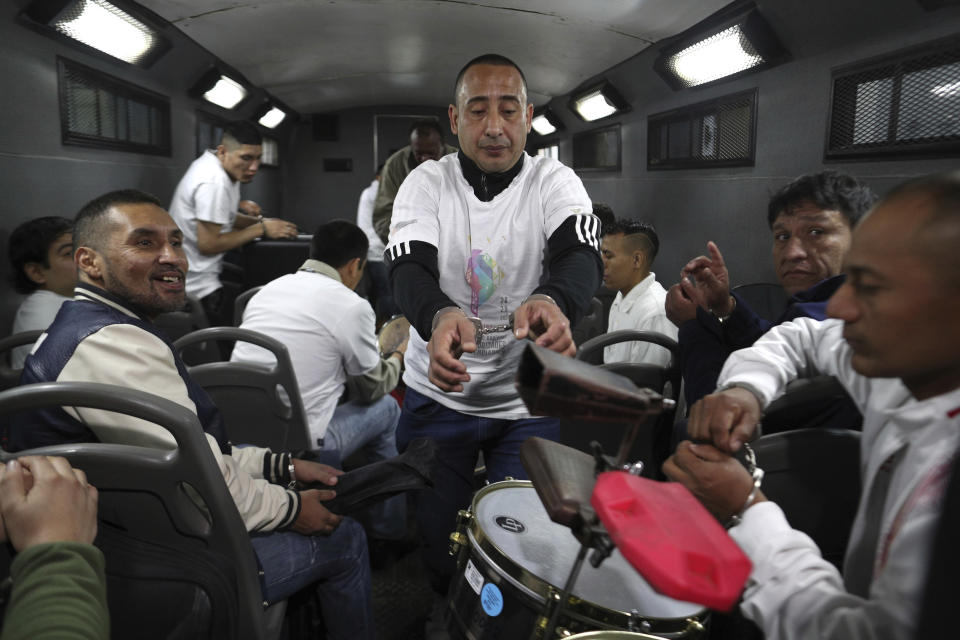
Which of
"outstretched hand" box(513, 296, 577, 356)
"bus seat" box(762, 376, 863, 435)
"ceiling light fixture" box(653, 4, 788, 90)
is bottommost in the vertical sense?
"bus seat" box(762, 376, 863, 435)

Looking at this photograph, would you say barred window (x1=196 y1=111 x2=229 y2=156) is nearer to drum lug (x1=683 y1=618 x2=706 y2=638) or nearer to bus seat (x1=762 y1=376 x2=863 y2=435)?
bus seat (x1=762 y1=376 x2=863 y2=435)

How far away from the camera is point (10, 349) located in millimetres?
2457

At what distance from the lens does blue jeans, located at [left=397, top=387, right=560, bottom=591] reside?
6.19 ft

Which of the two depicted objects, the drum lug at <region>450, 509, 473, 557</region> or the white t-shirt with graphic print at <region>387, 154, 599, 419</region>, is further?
the white t-shirt with graphic print at <region>387, 154, 599, 419</region>

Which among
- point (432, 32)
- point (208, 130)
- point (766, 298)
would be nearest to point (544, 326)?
point (766, 298)

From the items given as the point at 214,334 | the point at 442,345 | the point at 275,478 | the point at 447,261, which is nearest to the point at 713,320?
the point at 447,261

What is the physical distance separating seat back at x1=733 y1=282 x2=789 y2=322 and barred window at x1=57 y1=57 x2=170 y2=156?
4.11 meters

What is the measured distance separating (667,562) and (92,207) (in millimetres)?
2013

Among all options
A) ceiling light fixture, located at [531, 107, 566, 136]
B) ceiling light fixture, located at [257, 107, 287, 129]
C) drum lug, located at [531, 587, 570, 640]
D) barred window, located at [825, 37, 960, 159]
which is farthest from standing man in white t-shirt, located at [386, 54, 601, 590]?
ceiling light fixture, located at [257, 107, 287, 129]

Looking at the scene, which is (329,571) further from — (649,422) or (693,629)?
(649,422)

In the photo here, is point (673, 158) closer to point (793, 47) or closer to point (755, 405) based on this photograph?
point (793, 47)

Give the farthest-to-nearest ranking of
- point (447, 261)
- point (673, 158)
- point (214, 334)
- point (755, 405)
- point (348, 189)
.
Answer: point (348, 189), point (673, 158), point (214, 334), point (447, 261), point (755, 405)

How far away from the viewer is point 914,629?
652 mm

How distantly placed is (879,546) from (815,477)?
614 mm
